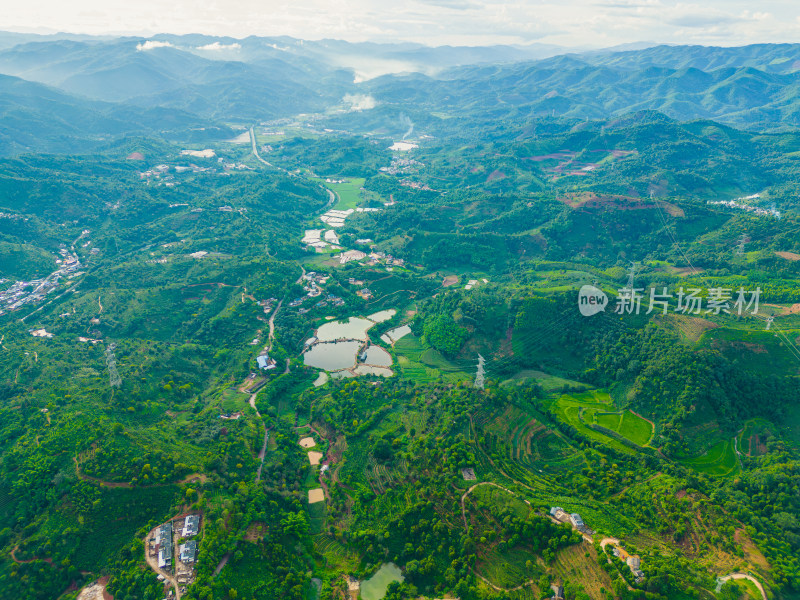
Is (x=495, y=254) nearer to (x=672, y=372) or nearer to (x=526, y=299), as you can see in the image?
(x=526, y=299)

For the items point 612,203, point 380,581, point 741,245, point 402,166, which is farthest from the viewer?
point 402,166

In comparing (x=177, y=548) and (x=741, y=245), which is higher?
(x=741, y=245)

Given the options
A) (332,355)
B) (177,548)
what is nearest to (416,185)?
(332,355)

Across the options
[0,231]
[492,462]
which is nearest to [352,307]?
[492,462]

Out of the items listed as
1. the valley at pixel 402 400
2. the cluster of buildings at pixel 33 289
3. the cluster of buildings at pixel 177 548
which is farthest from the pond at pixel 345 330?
the cluster of buildings at pixel 33 289

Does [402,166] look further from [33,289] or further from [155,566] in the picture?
[155,566]

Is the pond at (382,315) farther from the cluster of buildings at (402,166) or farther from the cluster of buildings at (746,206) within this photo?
the cluster of buildings at (402,166)

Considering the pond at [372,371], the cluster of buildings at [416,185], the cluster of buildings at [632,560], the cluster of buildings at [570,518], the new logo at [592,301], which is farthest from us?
the cluster of buildings at [416,185]
